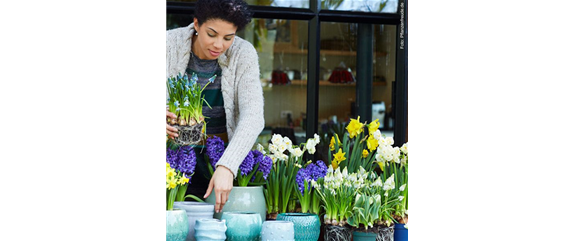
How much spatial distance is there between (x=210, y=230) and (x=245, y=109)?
572 mm

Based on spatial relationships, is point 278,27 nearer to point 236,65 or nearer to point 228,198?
point 236,65

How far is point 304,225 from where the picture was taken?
9.43 ft

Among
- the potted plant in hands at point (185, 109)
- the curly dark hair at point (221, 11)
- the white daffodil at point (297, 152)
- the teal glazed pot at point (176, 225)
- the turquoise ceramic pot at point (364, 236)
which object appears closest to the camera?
the teal glazed pot at point (176, 225)

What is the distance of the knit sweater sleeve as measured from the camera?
9.37 ft

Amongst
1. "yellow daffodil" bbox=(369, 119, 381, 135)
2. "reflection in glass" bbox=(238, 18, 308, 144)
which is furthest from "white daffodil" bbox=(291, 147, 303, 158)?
"yellow daffodil" bbox=(369, 119, 381, 135)

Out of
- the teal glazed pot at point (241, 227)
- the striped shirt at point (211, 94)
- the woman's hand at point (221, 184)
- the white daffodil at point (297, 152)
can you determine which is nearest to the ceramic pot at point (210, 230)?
the teal glazed pot at point (241, 227)

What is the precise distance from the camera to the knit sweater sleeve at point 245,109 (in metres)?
2.86

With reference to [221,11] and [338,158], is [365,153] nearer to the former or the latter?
[338,158]

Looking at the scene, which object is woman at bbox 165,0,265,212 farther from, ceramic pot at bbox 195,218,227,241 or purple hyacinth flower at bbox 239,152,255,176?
ceramic pot at bbox 195,218,227,241

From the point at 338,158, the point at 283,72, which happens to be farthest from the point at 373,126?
the point at 283,72

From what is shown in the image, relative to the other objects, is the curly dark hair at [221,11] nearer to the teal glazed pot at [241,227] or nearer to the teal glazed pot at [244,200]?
the teal glazed pot at [244,200]

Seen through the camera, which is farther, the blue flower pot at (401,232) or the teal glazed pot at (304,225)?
the blue flower pot at (401,232)

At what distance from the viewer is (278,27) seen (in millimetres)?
3234

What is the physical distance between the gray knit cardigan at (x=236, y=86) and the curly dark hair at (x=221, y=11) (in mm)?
96
